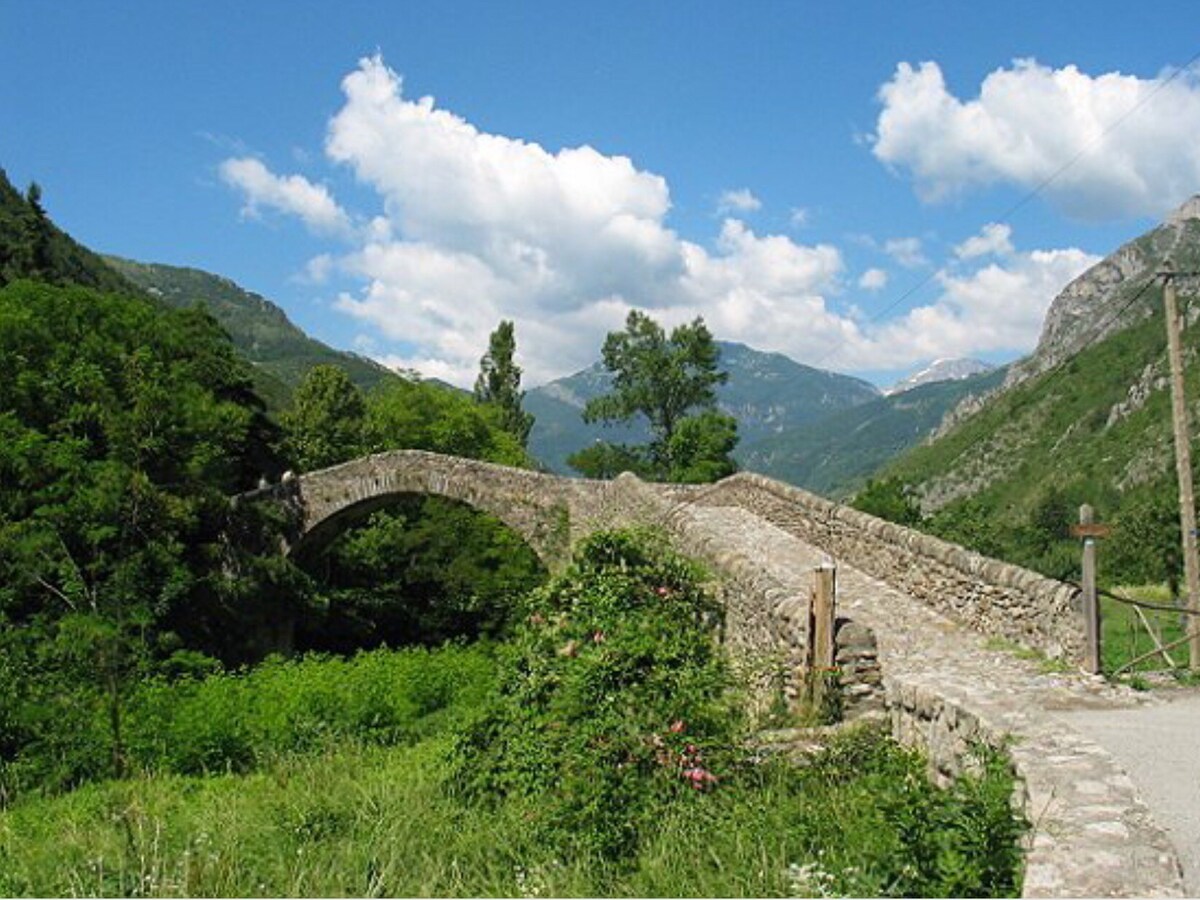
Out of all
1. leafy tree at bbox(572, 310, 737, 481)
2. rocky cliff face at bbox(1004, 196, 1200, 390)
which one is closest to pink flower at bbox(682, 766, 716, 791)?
leafy tree at bbox(572, 310, 737, 481)

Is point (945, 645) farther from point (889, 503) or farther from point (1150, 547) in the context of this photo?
point (889, 503)

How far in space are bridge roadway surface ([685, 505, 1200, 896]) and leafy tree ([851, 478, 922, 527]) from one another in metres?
41.5

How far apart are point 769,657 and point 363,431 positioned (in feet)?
95.7

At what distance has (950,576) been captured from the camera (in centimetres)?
1000

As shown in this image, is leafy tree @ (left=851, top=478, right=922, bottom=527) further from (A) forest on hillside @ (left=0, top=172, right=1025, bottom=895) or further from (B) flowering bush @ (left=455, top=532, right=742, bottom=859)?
(B) flowering bush @ (left=455, top=532, right=742, bottom=859)

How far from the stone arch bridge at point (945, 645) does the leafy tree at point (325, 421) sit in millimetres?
18167

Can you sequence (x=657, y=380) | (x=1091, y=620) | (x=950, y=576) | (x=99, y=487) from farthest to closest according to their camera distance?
(x=657, y=380) → (x=99, y=487) → (x=950, y=576) → (x=1091, y=620)

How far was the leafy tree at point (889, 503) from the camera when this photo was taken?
49.9 metres

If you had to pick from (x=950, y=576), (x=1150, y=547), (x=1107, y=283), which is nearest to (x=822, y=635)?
(x=950, y=576)

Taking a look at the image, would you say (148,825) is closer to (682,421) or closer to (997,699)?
(997,699)

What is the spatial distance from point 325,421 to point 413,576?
330 inches

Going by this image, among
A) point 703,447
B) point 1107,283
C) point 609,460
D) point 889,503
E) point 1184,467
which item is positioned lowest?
point 1184,467

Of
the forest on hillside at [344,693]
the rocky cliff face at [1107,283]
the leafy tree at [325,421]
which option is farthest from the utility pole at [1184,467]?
the rocky cliff face at [1107,283]

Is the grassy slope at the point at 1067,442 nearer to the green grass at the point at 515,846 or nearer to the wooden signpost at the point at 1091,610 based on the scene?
the wooden signpost at the point at 1091,610
